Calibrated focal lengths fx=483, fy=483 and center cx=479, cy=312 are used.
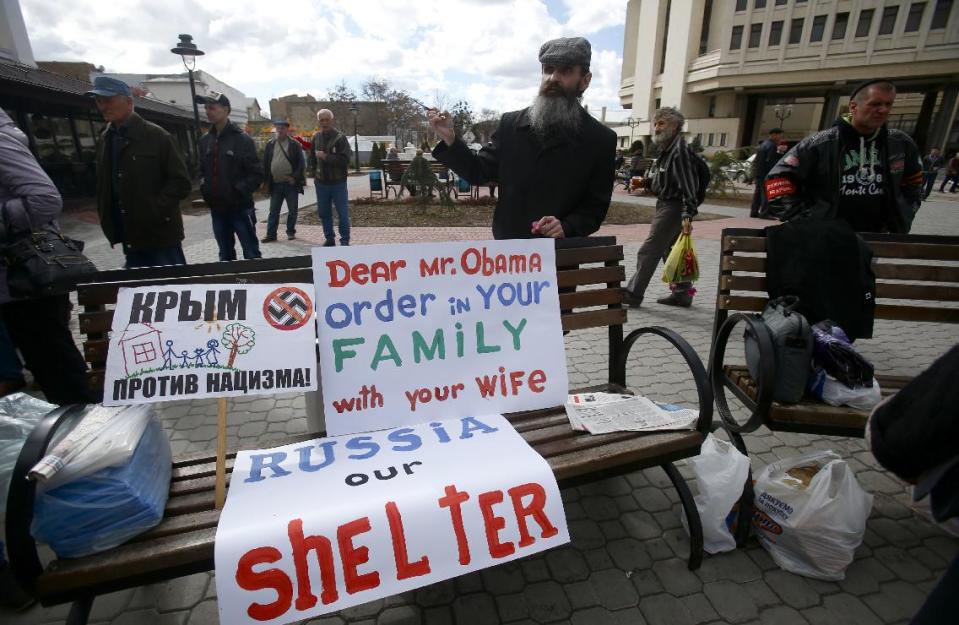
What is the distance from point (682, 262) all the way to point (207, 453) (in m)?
4.38

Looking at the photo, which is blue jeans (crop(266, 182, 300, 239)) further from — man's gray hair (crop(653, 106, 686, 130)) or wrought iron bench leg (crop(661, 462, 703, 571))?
wrought iron bench leg (crop(661, 462, 703, 571))

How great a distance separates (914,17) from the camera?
35.4 m

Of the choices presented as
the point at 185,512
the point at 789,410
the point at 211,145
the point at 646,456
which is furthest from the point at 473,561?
the point at 211,145

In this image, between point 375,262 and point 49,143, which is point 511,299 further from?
point 49,143

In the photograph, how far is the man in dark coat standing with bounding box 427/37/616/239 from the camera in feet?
8.04

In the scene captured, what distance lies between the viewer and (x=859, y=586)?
1.89 metres

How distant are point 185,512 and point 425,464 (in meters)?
0.76

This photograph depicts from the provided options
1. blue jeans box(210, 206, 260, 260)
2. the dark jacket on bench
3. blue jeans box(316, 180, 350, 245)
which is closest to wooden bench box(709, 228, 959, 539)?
the dark jacket on bench

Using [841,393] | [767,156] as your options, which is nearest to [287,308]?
[841,393]

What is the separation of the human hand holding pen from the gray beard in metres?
0.46

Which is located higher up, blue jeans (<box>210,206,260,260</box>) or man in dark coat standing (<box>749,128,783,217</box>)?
man in dark coat standing (<box>749,128,783,217</box>)

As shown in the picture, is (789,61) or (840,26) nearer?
(840,26)

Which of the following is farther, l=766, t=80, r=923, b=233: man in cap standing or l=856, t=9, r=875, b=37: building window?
l=856, t=9, r=875, b=37: building window

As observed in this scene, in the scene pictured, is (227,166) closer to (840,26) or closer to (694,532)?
(694,532)
